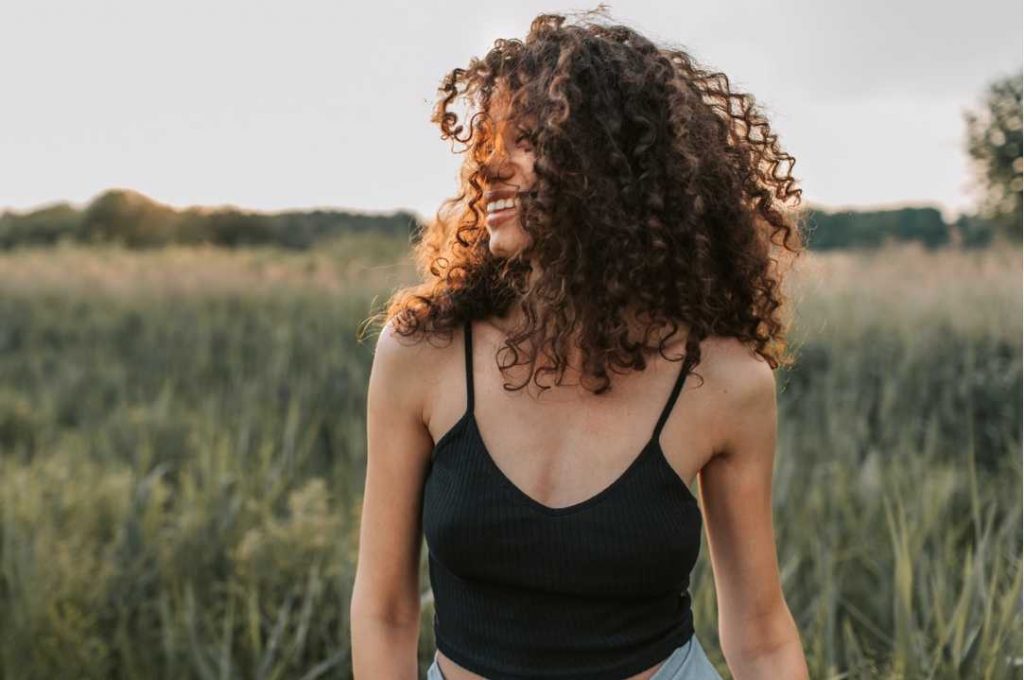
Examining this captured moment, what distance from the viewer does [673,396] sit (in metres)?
1.42

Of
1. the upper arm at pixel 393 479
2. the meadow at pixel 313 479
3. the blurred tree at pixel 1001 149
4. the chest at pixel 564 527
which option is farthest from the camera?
the blurred tree at pixel 1001 149

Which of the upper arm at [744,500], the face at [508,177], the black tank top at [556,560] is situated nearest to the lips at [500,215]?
the face at [508,177]

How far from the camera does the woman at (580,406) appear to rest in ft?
4.46

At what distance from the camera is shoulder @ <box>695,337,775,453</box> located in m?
1.43

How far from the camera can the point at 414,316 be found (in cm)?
147

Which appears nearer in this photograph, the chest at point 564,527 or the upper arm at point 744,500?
the chest at point 564,527

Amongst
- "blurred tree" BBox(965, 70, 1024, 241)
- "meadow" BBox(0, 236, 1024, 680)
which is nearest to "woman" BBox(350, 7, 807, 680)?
"meadow" BBox(0, 236, 1024, 680)

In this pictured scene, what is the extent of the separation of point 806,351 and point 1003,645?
3.93 m

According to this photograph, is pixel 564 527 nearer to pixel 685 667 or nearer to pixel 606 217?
pixel 685 667

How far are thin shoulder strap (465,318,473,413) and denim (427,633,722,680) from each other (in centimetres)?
38

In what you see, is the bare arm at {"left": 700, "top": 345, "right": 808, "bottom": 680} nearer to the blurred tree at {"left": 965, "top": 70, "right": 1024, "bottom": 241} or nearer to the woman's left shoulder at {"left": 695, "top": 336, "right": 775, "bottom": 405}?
the woman's left shoulder at {"left": 695, "top": 336, "right": 775, "bottom": 405}

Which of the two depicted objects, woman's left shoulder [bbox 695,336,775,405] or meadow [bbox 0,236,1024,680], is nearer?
woman's left shoulder [bbox 695,336,775,405]

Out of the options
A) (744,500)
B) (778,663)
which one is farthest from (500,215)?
(778,663)

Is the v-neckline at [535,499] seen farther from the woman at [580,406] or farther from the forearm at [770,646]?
the forearm at [770,646]
